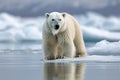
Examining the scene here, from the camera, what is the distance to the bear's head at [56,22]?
1095 cm

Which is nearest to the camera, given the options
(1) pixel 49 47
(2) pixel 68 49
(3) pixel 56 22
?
(3) pixel 56 22

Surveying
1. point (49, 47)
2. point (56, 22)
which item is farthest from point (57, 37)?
point (56, 22)

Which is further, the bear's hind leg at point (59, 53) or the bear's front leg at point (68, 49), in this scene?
the bear's hind leg at point (59, 53)

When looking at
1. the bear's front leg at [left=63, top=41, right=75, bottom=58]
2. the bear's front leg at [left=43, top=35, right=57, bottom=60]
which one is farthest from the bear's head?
the bear's front leg at [left=63, top=41, right=75, bottom=58]

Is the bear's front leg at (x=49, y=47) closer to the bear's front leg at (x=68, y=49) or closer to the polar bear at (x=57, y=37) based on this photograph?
the polar bear at (x=57, y=37)

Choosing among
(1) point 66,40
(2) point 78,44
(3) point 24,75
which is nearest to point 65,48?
(1) point 66,40

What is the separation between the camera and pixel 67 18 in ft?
38.8

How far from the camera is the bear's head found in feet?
35.9

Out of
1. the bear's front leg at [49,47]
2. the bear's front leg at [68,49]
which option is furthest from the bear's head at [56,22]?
the bear's front leg at [68,49]

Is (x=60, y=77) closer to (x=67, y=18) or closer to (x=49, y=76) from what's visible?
(x=49, y=76)

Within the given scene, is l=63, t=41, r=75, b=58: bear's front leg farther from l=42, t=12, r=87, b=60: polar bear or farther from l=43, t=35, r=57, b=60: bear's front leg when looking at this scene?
l=43, t=35, r=57, b=60: bear's front leg

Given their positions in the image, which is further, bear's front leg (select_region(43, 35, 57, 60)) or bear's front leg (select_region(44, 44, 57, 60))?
bear's front leg (select_region(44, 44, 57, 60))

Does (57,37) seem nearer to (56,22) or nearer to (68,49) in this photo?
(68,49)

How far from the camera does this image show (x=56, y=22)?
1097 cm
